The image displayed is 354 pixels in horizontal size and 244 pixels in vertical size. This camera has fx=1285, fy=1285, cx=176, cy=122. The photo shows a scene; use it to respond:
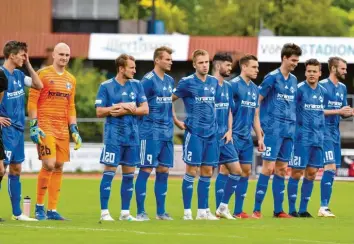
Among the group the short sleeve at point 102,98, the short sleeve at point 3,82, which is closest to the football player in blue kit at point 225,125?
the short sleeve at point 102,98

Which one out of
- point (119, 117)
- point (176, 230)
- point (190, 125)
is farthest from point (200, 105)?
point (176, 230)

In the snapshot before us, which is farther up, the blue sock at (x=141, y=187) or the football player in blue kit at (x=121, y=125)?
the football player in blue kit at (x=121, y=125)

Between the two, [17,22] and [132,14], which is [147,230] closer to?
[17,22]

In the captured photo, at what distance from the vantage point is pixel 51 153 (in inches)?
675

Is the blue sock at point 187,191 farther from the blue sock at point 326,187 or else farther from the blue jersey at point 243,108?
the blue sock at point 326,187

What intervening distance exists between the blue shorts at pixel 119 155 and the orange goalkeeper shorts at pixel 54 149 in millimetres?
548

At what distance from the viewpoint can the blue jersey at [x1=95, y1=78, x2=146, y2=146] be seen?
17312 mm

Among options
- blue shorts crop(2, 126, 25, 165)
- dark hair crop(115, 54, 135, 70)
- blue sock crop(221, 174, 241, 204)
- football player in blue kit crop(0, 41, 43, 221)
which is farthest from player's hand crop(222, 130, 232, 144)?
blue shorts crop(2, 126, 25, 165)

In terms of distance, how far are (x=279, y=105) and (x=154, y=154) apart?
90.7 inches

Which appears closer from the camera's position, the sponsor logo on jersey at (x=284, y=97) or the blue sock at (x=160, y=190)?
the blue sock at (x=160, y=190)

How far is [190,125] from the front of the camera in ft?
59.5

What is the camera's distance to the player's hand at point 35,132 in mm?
16828

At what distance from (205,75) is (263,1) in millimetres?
61211

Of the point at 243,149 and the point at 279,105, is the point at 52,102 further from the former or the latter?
the point at 279,105
